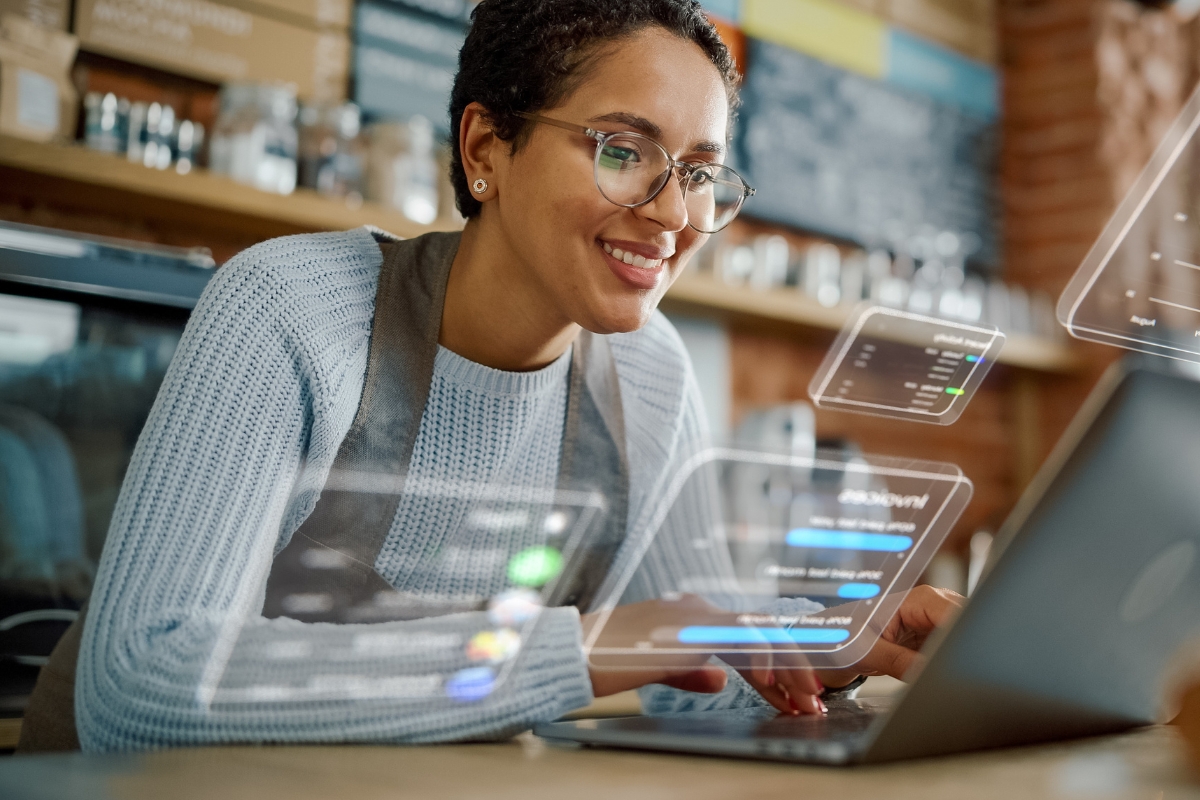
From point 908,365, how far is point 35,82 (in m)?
1.46

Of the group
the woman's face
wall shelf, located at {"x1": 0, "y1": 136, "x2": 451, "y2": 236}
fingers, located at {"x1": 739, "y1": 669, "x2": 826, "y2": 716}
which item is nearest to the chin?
the woman's face

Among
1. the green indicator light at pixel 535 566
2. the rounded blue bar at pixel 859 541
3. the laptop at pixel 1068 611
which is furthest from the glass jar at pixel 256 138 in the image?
the laptop at pixel 1068 611

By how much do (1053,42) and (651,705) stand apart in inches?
116

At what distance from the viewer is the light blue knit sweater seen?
2.10 feet

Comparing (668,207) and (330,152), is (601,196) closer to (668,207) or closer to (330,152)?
(668,207)

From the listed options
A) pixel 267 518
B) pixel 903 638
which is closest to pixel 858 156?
pixel 903 638

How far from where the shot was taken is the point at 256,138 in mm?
1801

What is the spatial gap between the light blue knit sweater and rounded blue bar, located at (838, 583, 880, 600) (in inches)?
4.4

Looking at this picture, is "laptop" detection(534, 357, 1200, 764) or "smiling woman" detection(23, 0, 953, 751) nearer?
"laptop" detection(534, 357, 1200, 764)

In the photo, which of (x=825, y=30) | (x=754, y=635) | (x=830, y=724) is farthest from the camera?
(x=825, y=30)

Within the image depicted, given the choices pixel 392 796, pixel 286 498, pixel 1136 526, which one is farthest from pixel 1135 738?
pixel 286 498

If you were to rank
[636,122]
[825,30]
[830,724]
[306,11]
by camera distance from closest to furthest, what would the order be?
1. [830,724]
2. [636,122]
3. [306,11]
4. [825,30]

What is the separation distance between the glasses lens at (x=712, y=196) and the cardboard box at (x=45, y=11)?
1296 millimetres

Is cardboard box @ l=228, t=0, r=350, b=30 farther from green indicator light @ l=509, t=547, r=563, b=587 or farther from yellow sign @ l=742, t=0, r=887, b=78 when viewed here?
green indicator light @ l=509, t=547, r=563, b=587
